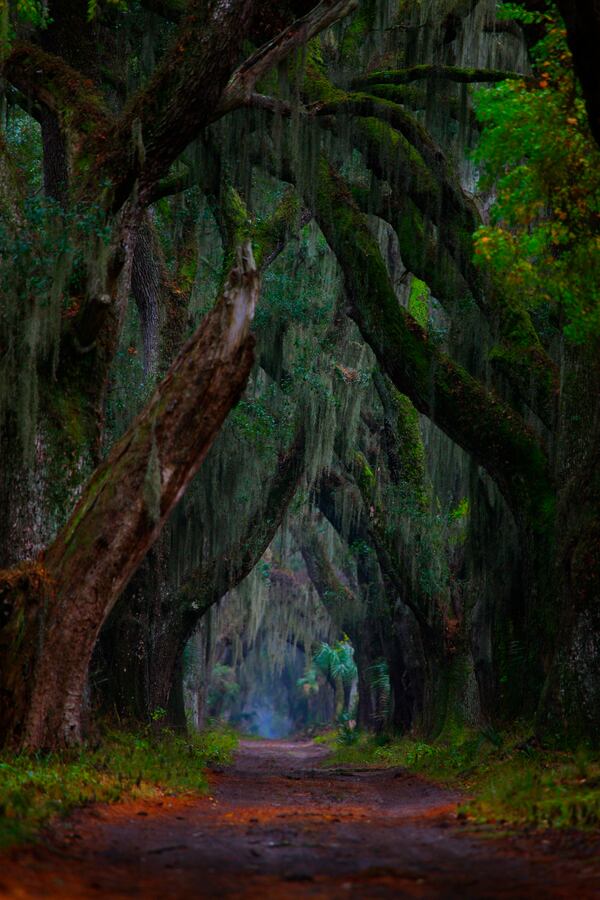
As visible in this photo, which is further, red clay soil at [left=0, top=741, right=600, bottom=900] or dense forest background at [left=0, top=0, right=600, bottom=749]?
dense forest background at [left=0, top=0, right=600, bottom=749]

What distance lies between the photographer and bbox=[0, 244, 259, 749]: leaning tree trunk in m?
7.82

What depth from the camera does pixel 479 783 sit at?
9.42 meters

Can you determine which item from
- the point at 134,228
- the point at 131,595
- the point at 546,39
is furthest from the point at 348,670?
the point at 546,39

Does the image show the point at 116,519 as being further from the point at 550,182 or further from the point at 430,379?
the point at 430,379

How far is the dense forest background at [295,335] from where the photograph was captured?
8.05 metres

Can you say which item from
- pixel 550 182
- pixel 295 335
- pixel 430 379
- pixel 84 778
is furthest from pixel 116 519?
pixel 295 335

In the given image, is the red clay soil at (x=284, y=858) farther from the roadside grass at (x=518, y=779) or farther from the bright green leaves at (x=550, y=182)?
the bright green leaves at (x=550, y=182)

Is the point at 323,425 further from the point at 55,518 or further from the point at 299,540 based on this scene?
the point at 299,540

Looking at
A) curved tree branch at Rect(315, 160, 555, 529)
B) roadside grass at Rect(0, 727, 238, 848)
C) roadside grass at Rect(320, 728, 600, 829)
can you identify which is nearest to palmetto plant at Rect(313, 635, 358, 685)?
roadside grass at Rect(320, 728, 600, 829)

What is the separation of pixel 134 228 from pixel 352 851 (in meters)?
6.64

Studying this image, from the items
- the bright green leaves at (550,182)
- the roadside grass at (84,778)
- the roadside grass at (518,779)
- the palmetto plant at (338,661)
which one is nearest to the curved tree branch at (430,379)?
the roadside grass at (518,779)

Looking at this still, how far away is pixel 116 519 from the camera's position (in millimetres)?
8062

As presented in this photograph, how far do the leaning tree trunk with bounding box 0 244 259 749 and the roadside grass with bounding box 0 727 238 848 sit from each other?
1.12ft

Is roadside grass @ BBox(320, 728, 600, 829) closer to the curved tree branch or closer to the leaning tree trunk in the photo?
the curved tree branch
